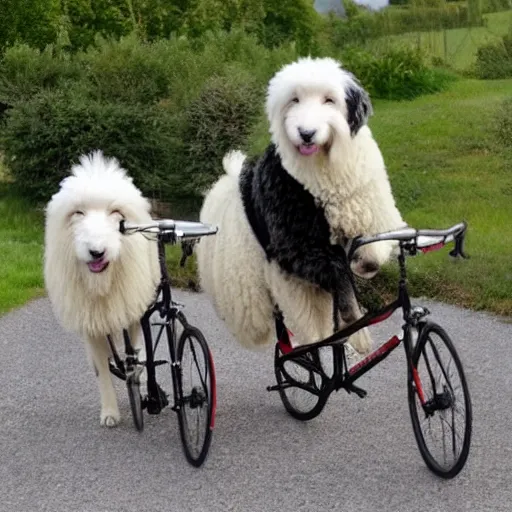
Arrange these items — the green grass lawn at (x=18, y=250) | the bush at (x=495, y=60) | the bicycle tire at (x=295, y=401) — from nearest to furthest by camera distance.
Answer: the bicycle tire at (x=295, y=401)
the green grass lawn at (x=18, y=250)
the bush at (x=495, y=60)

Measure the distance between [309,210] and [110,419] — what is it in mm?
1830

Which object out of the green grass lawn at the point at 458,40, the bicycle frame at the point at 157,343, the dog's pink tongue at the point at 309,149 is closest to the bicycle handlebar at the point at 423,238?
the dog's pink tongue at the point at 309,149

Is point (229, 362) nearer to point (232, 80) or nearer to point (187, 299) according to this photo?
point (187, 299)

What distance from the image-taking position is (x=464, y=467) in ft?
15.8

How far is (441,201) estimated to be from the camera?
38.2 feet

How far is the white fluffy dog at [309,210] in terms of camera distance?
15.4ft

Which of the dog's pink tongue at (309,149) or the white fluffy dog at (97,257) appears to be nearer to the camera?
the dog's pink tongue at (309,149)

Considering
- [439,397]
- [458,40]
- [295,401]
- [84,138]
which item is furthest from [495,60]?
[439,397]

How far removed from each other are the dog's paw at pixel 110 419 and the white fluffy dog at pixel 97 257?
0.34 metres

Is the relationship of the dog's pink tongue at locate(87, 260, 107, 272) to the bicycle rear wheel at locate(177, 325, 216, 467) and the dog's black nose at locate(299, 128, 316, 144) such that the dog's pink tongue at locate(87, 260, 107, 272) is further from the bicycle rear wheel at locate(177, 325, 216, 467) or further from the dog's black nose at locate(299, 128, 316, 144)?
the dog's black nose at locate(299, 128, 316, 144)

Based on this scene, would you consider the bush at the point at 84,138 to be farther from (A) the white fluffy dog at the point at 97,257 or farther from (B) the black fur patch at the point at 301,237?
(B) the black fur patch at the point at 301,237

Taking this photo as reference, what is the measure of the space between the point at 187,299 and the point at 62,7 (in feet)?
51.9

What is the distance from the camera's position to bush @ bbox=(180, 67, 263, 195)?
1193 centimetres

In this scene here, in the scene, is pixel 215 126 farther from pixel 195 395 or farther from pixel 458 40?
pixel 458 40
